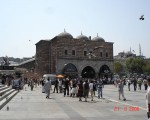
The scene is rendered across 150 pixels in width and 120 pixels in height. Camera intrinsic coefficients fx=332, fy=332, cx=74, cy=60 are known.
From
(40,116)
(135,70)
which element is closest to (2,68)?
(40,116)

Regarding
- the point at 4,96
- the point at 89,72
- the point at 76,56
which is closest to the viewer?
the point at 4,96

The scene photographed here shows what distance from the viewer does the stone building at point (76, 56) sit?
7450 cm

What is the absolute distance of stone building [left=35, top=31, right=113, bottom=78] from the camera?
74.5m

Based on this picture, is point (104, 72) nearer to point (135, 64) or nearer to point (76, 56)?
point (76, 56)

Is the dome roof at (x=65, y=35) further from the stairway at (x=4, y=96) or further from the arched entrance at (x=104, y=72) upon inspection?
the stairway at (x=4, y=96)

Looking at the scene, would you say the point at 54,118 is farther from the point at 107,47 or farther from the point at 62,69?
the point at 107,47

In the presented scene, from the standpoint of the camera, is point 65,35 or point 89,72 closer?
point 89,72

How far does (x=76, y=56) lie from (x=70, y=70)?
3711mm

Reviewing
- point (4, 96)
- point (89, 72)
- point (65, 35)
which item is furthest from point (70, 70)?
point (4, 96)

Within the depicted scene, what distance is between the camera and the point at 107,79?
250 ft

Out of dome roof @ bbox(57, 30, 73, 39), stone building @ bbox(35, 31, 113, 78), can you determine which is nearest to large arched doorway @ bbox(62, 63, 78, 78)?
stone building @ bbox(35, 31, 113, 78)

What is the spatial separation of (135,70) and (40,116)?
11638cm

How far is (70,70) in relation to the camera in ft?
246

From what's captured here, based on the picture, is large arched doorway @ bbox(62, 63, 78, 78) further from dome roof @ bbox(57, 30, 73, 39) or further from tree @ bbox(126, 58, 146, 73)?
tree @ bbox(126, 58, 146, 73)
